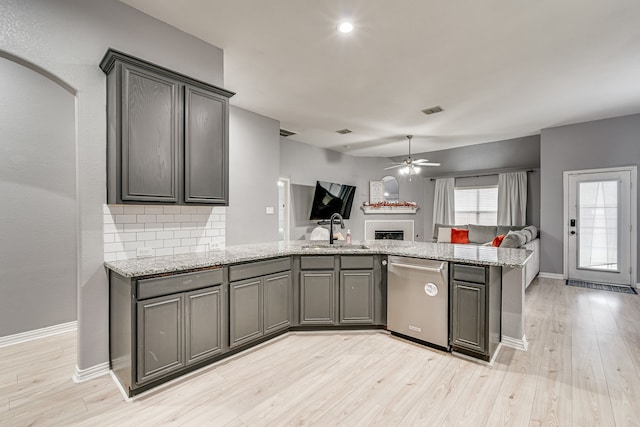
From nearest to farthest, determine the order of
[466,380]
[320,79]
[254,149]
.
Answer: [466,380] < [320,79] < [254,149]

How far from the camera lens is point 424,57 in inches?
127

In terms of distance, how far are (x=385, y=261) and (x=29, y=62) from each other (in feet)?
10.8

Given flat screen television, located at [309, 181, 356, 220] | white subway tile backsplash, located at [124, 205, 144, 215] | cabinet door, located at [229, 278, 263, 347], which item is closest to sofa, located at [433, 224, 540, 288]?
flat screen television, located at [309, 181, 356, 220]

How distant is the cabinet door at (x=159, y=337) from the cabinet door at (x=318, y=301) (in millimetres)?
1248

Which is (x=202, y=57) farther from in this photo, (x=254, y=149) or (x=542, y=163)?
(x=542, y=163)

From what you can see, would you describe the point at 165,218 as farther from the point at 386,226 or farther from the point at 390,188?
the point at 390,188

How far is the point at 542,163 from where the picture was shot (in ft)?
19.5

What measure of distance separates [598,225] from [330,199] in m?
5.18

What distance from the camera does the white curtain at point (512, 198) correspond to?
21.4 ft

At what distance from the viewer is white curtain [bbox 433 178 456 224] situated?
7.60m

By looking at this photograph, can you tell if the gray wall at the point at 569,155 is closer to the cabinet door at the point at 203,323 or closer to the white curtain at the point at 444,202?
the white curtain at the point at 444,202

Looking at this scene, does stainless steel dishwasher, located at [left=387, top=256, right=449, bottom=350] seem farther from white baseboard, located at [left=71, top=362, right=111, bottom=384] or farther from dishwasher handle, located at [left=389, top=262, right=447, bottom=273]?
white baseboard, located at [left=71, top=362, right=111, bottom=384]

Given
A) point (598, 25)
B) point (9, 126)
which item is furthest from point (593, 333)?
point (9, 126)

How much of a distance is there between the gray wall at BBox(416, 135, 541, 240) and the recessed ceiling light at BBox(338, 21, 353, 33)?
18.4 ft
